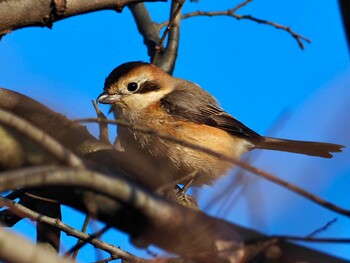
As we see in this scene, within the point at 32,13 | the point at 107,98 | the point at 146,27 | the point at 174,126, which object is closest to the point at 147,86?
the point at 107,98

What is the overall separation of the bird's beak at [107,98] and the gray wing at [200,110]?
1.48 feet

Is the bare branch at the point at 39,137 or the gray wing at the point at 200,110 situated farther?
the gray wing at the point at 200,110

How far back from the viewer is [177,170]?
17.7ft

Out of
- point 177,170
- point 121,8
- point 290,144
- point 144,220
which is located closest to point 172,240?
point 144,220

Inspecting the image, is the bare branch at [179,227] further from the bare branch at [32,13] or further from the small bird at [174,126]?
the small bird at [174,126]

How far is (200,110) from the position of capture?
19.5 ft

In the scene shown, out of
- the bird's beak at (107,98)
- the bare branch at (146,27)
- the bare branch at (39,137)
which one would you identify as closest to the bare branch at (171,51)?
the bare branch at (146,27)

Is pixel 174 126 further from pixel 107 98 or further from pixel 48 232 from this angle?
pixel 48 232

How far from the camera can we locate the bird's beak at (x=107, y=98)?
555cm

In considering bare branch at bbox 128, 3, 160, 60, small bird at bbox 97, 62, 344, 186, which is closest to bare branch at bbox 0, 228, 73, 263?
small bird at bbox 97, 62, 344, 186

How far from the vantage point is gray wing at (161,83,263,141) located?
571 cm

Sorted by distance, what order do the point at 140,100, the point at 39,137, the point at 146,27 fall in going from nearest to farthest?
the point at 39,137 → the point at 140,100 → the point at 146,27

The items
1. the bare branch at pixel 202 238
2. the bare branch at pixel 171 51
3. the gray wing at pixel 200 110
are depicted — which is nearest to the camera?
the bare branch at pixel 202 238

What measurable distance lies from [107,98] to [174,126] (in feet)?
2.26
